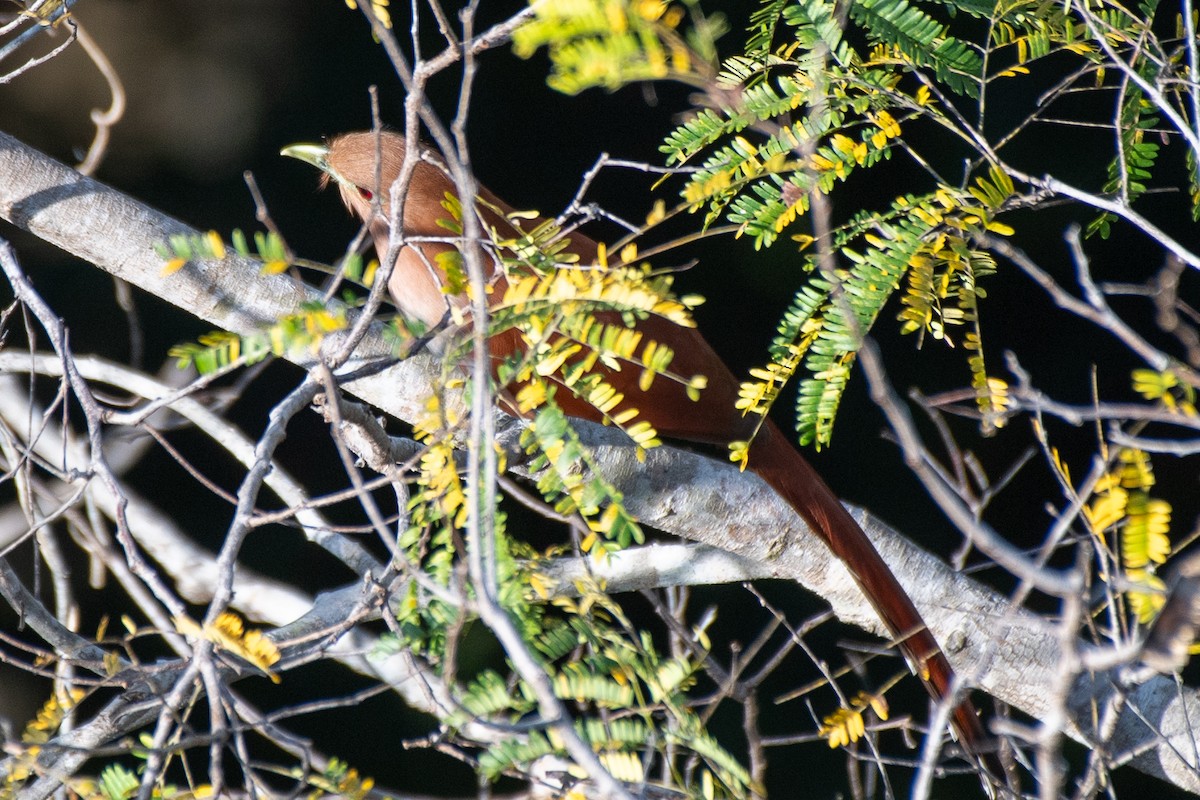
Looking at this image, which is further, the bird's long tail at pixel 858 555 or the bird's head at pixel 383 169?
the bird's head at pixel 383 169

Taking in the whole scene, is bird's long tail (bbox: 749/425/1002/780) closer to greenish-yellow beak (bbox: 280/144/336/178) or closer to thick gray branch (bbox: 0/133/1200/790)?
thick gray branch (bbox: 0/133/1200/790)

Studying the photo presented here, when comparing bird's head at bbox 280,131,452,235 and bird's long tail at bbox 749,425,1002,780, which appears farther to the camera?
bird's head at bbox 280,131,452,235

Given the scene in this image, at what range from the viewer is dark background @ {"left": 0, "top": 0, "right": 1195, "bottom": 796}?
11.9 feet

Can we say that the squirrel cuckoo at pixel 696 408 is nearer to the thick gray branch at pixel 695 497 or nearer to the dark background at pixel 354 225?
the thick gray branch at pixel 695 497

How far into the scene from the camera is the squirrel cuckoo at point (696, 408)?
2.02m

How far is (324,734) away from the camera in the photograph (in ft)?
12.3

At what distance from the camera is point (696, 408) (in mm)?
2207

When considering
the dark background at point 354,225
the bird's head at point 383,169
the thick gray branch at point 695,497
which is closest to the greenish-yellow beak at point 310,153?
the bird's head at point 383,169

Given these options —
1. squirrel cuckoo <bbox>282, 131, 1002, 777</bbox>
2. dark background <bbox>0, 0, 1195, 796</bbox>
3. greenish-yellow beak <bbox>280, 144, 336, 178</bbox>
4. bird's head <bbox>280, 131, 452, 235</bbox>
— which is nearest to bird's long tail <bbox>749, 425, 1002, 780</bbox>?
squirrel cuckoo <bbox>282, 131, 1002, 777</bbox>

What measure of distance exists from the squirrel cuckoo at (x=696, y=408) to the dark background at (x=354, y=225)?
1273 millimetres

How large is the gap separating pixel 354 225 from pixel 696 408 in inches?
76.9

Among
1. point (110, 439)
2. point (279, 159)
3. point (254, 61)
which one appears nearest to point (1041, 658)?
point (110, 439)

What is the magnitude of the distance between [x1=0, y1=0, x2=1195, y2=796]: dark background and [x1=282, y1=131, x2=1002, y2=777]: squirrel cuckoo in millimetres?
1273

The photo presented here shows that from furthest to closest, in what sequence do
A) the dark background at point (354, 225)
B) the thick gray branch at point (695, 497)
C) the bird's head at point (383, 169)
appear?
1. the dark background at point (354, 225)
2. the bird's head at point (383, 169)
3. the thick gray branch at point (695, 497)
